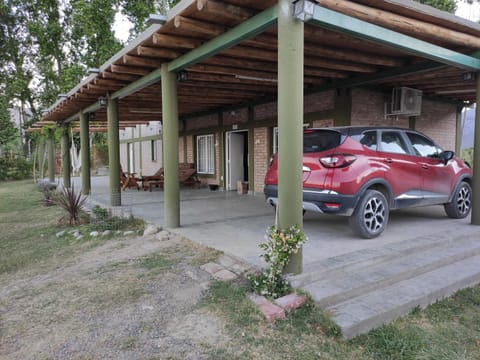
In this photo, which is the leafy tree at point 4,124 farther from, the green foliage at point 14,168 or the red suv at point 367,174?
the red suv at point 367,174

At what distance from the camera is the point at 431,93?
9281 mm

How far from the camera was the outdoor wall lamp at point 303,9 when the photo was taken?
327cm

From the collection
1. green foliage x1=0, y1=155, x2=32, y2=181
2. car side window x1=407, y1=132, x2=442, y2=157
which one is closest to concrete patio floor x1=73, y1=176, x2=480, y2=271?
car side window x1=407, y1=132, x2=442, y2=157

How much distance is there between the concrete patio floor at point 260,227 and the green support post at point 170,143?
0.36m

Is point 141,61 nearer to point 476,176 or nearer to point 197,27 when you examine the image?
point 197,27

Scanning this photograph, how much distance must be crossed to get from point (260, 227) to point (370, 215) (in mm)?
1768

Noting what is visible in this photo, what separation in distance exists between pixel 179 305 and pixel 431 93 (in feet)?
29.5

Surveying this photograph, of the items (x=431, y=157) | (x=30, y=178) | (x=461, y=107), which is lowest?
(x=30, y=178)

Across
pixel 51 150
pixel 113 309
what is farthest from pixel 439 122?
pixel 51 150

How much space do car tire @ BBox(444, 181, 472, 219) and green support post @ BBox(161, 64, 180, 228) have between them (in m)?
4.92

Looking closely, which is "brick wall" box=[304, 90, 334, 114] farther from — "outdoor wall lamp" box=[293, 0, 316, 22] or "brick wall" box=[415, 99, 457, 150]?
"outdoor wall lamp" box=[293, 0, 316, 22]

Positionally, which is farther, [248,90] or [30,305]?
[248,90]

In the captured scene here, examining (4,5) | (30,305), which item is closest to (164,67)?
(30,305)

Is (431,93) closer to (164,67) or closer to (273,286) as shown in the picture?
(164,67)
